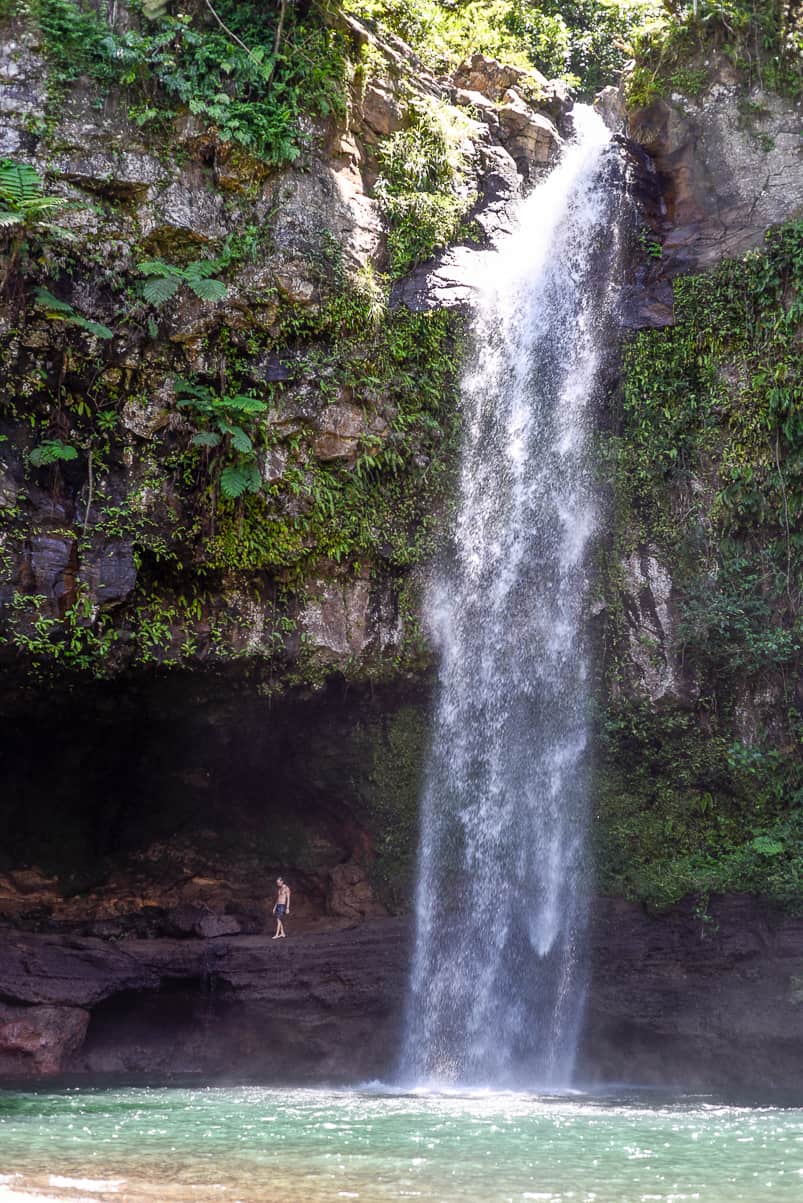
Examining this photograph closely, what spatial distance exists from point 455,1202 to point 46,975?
29.8ft

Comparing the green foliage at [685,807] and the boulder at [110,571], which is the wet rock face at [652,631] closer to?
the green foliage at [685,807]

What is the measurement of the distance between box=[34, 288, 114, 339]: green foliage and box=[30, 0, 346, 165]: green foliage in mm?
2646

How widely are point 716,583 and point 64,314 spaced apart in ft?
28.3

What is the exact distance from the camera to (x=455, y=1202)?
5.68m

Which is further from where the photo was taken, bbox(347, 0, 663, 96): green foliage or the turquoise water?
bbox(347, 0, 663, 96): green foliage

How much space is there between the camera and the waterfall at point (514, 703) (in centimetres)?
1291

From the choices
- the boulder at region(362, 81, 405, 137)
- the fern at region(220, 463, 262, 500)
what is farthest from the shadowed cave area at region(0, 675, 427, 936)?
the boulder at region(362, 81, 405, 137)

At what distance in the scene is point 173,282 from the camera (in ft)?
38.9

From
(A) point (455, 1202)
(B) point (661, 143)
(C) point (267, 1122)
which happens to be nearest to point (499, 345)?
(B) point (661, 143)

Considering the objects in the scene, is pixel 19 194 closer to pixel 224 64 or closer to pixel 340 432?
pixel 224 64

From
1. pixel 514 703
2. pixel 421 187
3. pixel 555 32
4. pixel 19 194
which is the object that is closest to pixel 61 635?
pixel 19 194

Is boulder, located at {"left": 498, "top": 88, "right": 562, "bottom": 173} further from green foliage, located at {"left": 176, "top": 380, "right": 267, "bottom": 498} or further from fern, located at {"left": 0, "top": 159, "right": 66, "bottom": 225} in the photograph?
fern, located at {"left": 0, "top": 159, "right": 66, "bottom": 225}

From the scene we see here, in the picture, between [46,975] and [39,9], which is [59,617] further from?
[39,9]

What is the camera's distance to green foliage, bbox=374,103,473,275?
1402 centimetres
